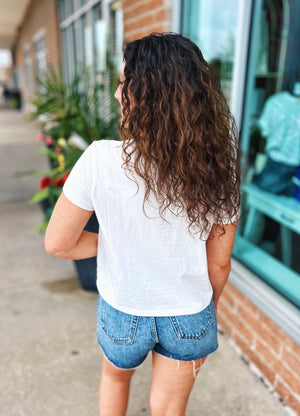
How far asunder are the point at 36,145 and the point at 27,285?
7127 millimetres

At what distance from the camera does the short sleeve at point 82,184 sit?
37.2 inches

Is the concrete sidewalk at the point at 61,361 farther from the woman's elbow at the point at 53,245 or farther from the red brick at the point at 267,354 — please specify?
the woman's elbow at the point at 53,245

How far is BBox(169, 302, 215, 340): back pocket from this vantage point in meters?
1.12

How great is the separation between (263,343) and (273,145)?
1350 mm

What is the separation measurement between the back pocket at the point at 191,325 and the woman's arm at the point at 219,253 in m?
0.15

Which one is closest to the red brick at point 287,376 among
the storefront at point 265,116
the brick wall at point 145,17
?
the storefront at point 265,116

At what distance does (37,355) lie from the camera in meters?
2.22

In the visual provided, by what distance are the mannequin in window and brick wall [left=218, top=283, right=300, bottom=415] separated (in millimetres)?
840

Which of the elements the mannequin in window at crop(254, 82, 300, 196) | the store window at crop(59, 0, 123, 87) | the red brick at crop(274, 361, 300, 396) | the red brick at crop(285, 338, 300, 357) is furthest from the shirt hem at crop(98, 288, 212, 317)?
the store window at crop(59, 0, 123, 87)

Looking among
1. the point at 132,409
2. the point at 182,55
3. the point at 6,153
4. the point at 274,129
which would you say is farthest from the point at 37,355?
the point at 6,153

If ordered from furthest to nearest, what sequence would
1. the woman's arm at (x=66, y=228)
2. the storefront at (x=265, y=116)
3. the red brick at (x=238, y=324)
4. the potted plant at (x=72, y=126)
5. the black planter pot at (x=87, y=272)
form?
the potted plant at (x=72, y=126) → the black planter pot at (x=87, y=272) → the storefront at (x=265, y=116) → the red brick at (x=238, y=324) → the woman's arm at (x=66, y=228)

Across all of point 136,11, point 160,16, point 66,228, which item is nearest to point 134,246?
point 66,228

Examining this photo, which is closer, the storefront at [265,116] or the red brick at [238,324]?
the red brick at [238,324]

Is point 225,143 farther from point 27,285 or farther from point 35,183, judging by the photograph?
point 35,183
